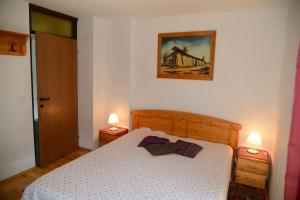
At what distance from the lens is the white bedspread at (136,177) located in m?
1.68

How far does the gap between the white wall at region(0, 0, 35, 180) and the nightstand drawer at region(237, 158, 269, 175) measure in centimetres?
295

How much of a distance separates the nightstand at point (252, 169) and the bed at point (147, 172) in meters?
0.19

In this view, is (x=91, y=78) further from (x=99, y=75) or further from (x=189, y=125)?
(x=189, y=125)

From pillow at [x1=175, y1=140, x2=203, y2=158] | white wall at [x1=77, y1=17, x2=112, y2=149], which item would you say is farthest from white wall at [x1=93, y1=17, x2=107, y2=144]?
pillow at [x1=175, y1=140, x2=203, y2=158]

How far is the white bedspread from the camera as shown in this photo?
1.68 m

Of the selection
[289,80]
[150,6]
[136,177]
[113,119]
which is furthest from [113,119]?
[289,80]

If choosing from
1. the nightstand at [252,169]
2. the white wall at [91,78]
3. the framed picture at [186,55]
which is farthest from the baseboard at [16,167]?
the nightstand at [252,169]

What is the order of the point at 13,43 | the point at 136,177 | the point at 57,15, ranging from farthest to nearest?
the point at 57,15 → the point at 13,43 → the point at 136,177

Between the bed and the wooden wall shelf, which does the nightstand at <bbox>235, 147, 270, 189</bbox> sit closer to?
the bed

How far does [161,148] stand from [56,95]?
77.0 inches

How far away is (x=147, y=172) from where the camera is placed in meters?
2.04

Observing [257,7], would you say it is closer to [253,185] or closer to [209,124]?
[209,124]

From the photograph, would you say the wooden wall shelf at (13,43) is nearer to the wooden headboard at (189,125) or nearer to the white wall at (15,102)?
the white wall at (15,102)

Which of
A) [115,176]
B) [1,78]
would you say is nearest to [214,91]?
[115,176]
